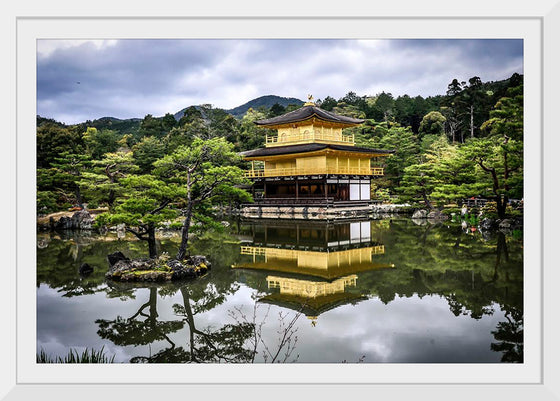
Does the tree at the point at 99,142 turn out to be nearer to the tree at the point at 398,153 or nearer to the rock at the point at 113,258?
the tree at the point at 398,153

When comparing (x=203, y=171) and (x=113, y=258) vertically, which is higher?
(x=203, y=171)

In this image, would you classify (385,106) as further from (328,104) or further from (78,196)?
(78,196)

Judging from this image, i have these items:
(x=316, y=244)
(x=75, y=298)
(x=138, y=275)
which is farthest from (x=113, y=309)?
(x=316, y=244)

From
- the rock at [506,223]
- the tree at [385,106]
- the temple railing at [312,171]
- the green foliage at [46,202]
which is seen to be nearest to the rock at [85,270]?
the green foliage at [46,202]

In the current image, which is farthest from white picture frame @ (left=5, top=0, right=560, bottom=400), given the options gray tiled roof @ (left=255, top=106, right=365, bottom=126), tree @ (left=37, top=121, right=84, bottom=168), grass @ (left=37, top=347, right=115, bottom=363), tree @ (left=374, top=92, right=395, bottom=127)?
tree @ (left=374, top=92, right=395, bottom=127)

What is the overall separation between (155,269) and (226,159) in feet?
26.5

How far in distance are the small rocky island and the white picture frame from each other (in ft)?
13.2

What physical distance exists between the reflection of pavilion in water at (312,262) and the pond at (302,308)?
4cm

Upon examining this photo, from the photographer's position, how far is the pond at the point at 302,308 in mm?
4535

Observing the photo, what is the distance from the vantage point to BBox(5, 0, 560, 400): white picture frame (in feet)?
11.5

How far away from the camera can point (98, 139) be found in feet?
94.1

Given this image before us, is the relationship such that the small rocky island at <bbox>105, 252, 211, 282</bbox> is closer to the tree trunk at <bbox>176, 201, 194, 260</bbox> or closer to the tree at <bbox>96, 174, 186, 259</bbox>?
the tree trunk at <bbox>176, 201, 194, 260</bbox>

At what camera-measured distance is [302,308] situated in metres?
5.73

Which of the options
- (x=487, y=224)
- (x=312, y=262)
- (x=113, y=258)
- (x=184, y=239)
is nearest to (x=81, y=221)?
(x=113, y=258)
